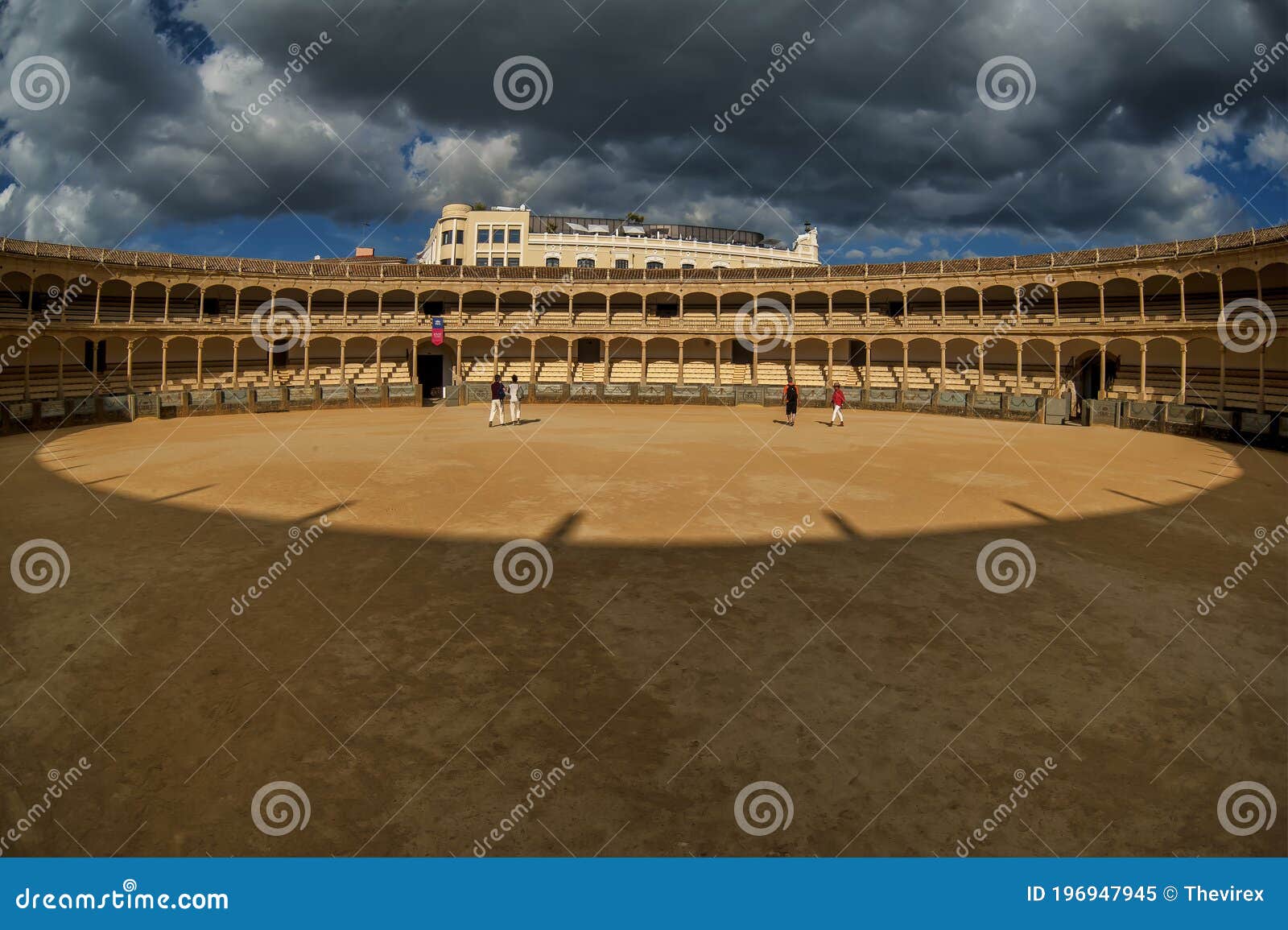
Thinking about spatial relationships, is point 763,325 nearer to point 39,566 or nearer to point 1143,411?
point 1143,411

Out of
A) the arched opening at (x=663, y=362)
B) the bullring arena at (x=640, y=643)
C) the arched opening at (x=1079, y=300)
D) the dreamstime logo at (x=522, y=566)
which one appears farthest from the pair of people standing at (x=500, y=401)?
the arched opening at (x=1079, y=300)

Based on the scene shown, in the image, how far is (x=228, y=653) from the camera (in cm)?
598

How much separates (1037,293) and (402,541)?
1532 inches

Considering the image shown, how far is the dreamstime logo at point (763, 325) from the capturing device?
42.7 m

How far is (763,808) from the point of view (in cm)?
405

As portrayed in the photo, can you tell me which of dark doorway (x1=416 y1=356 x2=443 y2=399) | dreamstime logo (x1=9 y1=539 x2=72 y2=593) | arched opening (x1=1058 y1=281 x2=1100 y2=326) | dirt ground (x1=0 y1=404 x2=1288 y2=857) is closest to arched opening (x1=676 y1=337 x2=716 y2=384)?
dark doorway (x1=416 y1=356 x2=443 y2=399)

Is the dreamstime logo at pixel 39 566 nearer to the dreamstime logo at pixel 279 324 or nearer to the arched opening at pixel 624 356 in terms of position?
the dreamstime logo at pixel 279 324

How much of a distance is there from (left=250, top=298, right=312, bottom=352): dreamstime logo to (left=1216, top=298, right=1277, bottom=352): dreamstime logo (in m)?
42.7

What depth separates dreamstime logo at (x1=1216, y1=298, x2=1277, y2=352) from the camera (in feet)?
89.1

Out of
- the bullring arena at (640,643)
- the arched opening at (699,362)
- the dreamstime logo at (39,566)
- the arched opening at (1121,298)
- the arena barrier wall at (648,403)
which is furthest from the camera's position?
the arched opening at (699,362)

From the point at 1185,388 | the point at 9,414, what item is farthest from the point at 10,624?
the point at 1185,388

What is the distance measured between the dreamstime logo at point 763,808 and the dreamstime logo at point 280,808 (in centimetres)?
243

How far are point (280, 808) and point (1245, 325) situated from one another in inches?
1434

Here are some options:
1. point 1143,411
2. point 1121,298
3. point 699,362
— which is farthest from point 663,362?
point 1143,411
